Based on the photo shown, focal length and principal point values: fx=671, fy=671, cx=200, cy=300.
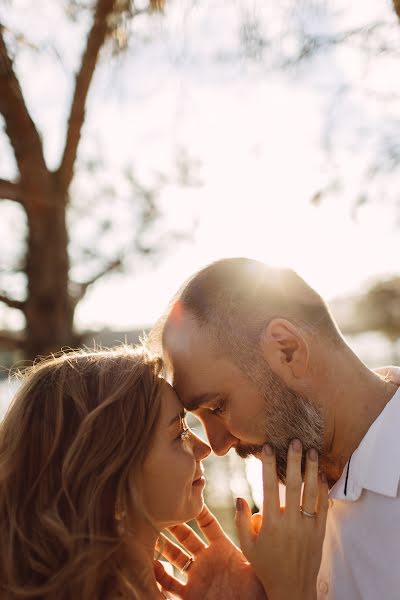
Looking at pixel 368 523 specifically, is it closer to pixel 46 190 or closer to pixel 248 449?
pixel 248 449

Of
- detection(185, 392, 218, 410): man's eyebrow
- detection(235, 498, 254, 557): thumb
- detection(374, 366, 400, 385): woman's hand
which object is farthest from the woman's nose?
detection(374, 366, 400, 385): woman's hand

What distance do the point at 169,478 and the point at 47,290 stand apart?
101 cm

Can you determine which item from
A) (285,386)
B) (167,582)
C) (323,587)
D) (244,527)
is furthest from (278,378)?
(167,582)

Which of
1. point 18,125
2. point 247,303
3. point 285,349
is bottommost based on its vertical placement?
point 285,349

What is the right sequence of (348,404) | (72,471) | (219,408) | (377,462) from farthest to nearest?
1. (219,408)
2. (348,404)
3. (377,462)
4. (72,471)

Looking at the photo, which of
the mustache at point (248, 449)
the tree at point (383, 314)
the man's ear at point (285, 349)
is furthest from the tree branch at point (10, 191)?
the tree at point (383, 314)

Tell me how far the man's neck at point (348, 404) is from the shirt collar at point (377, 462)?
65mm

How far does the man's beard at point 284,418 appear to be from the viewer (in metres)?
2.34

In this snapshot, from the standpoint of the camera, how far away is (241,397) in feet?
7.87

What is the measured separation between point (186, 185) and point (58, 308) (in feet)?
3.03

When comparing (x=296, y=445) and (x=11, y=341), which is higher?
(x=11, y=341)

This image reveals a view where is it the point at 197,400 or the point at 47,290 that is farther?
the point at 47,290

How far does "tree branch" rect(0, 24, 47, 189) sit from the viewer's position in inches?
92.0

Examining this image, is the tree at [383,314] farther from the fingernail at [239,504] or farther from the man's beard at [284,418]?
the fingernail at [239,504]
